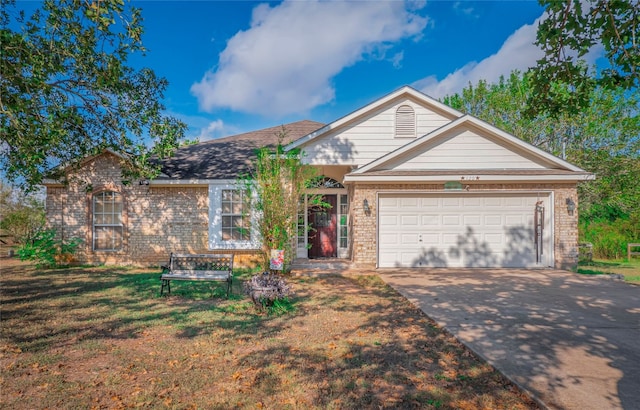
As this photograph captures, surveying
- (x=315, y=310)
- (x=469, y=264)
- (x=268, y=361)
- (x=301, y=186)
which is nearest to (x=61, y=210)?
(x=301, y=186)

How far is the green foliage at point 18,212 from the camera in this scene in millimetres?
19078

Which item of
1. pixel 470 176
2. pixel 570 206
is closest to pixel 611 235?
pixel 570 206

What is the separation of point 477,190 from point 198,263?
916 cm

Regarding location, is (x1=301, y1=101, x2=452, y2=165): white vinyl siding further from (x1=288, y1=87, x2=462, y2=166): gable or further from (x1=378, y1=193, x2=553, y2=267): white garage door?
(x1=378, y1=193, x2=553, y2=267): white garage door

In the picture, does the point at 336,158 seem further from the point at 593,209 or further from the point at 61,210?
the point at 593,209

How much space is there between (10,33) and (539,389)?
32.1 feet

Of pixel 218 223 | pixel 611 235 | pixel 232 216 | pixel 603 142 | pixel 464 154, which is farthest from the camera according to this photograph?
pixel 603 142

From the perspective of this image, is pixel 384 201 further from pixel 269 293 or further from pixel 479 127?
pixel 269 293

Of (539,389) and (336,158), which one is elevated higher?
(336,158)

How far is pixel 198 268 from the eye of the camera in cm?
861

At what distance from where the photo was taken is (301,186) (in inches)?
370

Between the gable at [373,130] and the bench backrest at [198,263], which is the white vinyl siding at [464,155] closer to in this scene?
the gable at [373,130]

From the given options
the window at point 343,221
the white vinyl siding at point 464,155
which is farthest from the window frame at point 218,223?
the white vinyl siding at point 464,155

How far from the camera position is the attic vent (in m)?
12.6
